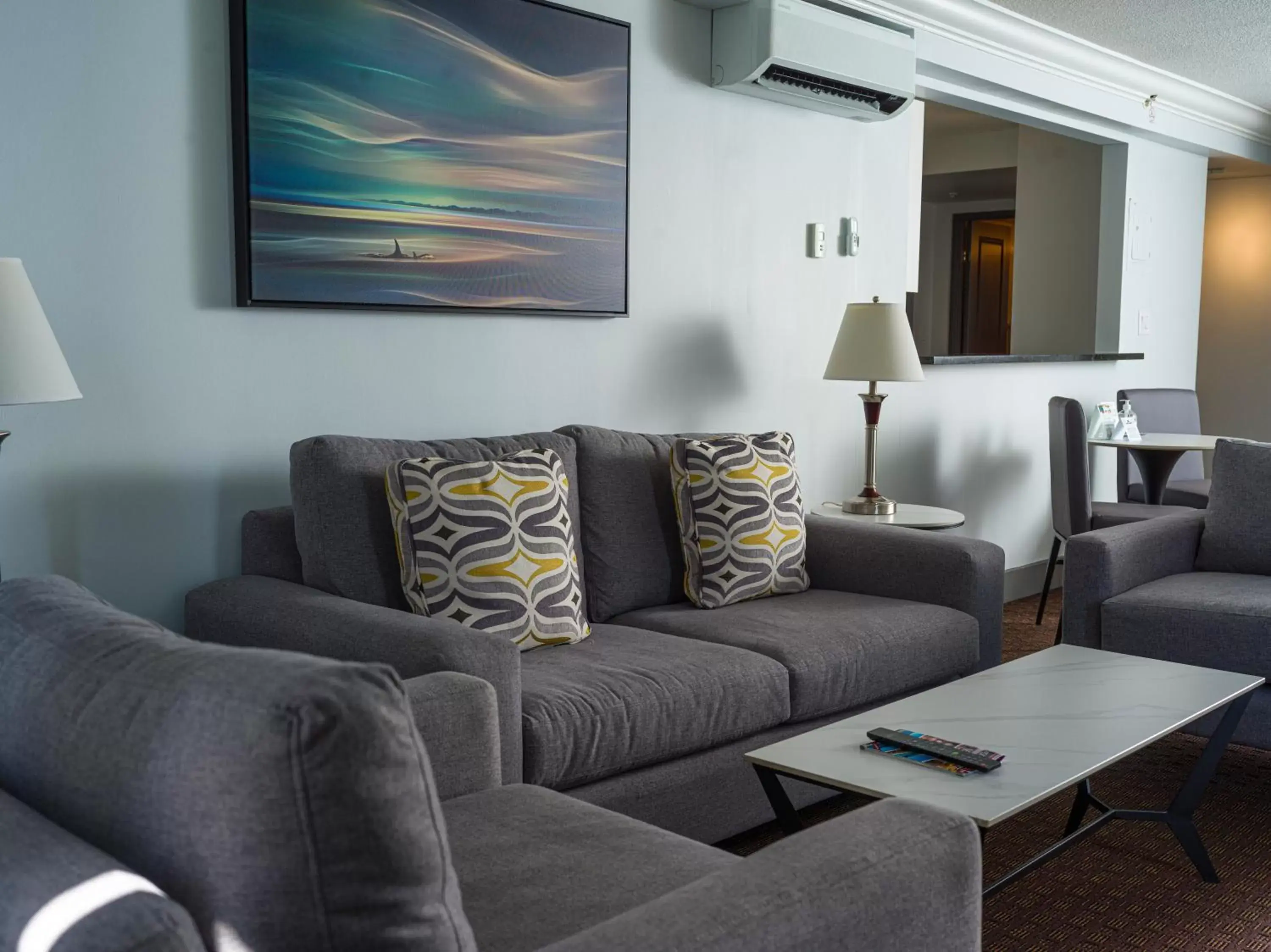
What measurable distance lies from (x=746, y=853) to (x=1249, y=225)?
6326mm

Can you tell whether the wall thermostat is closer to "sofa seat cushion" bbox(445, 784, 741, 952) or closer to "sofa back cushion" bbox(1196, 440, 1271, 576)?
"sofa back cushion" bbox(1196, 440, 1271, 576)

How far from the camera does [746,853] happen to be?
2.61 metres

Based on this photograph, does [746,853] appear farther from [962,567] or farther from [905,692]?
[962,567]

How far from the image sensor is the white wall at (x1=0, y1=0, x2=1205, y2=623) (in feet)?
8.16

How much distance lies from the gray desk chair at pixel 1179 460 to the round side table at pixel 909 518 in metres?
1.46

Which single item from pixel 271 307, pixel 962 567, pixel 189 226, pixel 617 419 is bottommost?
pixel 962 567

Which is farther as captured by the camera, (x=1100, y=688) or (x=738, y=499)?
(x=738, y=499)

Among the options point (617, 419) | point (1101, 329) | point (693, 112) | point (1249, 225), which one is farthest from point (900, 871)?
point (1249, 225)

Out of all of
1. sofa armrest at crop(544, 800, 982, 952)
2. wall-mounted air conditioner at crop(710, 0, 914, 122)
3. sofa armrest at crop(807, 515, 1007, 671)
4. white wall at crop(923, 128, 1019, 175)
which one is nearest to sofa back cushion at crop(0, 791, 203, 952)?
sofa armrest at crop(544, 800, 982, 952)

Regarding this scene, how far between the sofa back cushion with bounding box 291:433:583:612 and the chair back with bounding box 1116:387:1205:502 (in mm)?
3526

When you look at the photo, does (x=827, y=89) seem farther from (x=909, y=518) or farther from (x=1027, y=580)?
(x=1027, y=580)

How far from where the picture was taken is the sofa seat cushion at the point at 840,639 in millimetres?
2701

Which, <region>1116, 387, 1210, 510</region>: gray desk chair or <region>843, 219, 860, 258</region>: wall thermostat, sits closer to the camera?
<region>843, 219, 860, 258</region>: wall thermostat

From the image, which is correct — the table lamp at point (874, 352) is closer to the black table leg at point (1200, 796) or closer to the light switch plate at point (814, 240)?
the light switch plate at point (814, 240)
